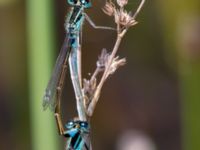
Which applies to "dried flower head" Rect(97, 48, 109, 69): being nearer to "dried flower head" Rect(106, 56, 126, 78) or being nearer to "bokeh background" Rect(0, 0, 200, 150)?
"dried flower head" Rect(106, 56, 126, 78)

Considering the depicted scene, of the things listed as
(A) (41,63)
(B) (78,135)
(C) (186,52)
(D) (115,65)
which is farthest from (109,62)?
(C) (186,52)

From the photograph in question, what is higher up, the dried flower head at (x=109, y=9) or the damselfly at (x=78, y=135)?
the dried flower head at (x=109, y=9)

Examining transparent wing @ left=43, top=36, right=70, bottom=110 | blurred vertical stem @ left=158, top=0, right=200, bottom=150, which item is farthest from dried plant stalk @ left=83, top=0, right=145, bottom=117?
blurred vertical stem @ left=158, top=0, right=200, bottom=150

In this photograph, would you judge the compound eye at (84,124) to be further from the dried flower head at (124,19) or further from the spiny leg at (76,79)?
the dried flower head at (124,19)

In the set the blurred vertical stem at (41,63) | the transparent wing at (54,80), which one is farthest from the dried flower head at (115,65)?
the blurred vertical stem at (41,63)

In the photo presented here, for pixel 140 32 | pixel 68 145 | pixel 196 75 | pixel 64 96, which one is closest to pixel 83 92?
pixel 68 145

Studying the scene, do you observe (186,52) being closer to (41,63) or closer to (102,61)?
(41,63)

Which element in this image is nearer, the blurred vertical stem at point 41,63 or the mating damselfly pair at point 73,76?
the mating damselfly pair at point 73,76
